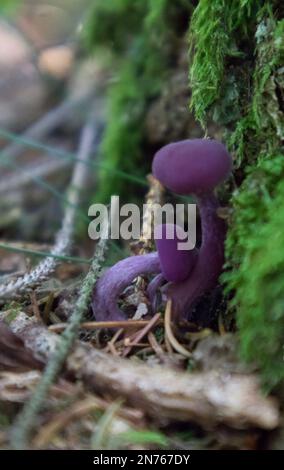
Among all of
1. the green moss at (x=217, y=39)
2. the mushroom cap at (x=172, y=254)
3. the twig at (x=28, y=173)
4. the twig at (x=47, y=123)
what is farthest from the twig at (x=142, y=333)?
the twig at (x=47, y=123)

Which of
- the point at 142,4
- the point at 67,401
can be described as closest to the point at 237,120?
the point at 67,401

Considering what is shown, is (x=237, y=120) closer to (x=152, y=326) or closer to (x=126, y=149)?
(x=152, y=326)

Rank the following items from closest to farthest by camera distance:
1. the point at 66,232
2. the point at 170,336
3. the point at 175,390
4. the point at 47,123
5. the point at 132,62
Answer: the point at 175,390
the point at 170,336
the point at 66,232
the point at 132,62
the point at 47,123

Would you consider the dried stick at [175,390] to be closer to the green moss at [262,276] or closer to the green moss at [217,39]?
the green moss at [262,276]

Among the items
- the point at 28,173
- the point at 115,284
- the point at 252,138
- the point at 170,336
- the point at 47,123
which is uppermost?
the point at 47,123

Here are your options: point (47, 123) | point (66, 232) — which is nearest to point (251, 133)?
point (66, 232)

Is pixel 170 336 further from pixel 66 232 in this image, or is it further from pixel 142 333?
pixel 66 232

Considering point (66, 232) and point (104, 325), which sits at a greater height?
point (66, 232)
